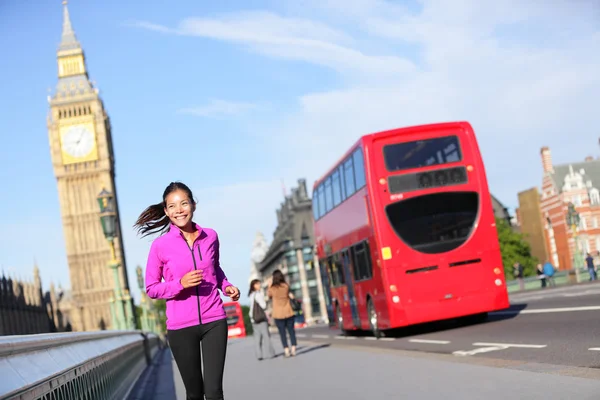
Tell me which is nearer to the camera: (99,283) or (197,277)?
(197,277)

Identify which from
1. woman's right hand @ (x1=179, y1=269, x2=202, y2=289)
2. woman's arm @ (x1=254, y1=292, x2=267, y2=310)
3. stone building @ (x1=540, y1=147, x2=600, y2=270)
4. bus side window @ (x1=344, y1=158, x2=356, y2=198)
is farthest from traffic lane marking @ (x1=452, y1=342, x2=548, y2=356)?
stone building @ (x1=540, y1=147, x2=600, y2=270)

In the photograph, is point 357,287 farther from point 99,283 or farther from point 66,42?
point 66,42

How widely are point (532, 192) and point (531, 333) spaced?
338 ft

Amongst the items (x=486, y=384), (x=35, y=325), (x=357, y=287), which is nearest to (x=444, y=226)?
(x=357, y=287)

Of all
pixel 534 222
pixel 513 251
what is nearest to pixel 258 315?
pixel 513 251

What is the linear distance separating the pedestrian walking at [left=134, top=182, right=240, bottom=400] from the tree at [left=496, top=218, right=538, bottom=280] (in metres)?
97.6

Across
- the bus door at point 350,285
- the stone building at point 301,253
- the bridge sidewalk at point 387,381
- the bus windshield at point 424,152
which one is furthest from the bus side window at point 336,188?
the stone building at point 301,253

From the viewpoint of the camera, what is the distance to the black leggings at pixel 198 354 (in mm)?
6230

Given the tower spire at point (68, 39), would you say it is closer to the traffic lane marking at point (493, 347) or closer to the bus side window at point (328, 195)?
the bus side window at point (328, 195)

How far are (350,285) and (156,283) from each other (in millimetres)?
18815

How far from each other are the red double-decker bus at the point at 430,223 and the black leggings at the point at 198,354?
14.2m

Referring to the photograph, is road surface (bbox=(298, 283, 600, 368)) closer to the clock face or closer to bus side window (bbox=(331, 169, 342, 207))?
bus side window (bbox=(331, 169, 342, 207))

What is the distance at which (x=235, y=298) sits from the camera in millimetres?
6523

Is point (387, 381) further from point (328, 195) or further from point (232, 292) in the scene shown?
point (328, 195)
